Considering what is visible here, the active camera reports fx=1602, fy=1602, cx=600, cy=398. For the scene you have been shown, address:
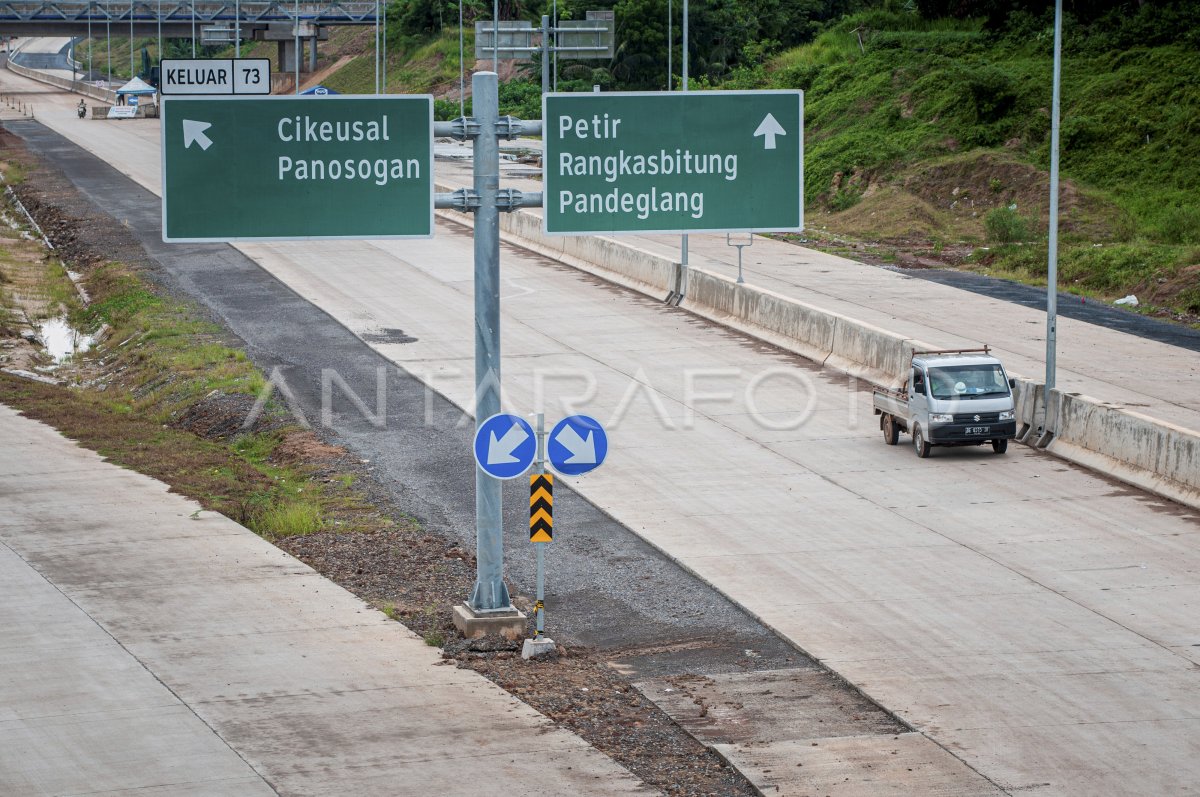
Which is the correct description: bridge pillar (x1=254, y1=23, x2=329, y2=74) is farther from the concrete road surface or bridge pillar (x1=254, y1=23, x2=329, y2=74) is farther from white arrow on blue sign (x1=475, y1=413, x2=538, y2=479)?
white arrow on blue sign (x1=475, y1=413, x2=538, y2=479)

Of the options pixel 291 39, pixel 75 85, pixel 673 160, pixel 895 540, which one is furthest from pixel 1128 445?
pixel 75 85

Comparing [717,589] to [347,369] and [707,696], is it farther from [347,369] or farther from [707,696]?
[347,369]

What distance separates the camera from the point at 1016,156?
2211 inches

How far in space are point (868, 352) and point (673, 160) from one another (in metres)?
17.1

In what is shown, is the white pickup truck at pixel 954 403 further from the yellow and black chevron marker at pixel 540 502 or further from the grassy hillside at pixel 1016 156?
the grassy hillside at pixel 1016 156

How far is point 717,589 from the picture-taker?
1930 cm

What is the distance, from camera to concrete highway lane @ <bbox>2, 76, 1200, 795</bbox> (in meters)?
14.7

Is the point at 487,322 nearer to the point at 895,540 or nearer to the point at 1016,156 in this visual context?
the point at 895,540

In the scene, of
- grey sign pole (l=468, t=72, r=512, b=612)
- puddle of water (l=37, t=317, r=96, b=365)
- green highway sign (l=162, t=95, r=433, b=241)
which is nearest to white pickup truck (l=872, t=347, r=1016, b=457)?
grey sign pole (l=468, t=72, r=512, b=612)

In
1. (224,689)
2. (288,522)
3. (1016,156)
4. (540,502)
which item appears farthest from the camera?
(1016,156)

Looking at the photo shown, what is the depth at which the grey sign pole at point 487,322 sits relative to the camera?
54.5 feet

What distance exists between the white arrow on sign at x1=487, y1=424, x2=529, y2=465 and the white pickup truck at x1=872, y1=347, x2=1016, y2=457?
37.7 ft

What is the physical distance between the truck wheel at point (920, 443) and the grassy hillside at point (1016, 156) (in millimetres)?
16175

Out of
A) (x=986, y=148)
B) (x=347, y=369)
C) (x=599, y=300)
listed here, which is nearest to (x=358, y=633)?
(x=347, y=369)
